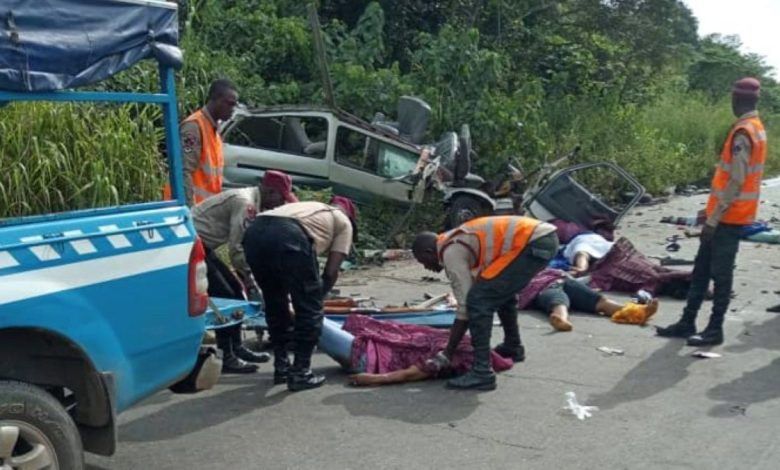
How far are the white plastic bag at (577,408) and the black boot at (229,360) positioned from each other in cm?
219

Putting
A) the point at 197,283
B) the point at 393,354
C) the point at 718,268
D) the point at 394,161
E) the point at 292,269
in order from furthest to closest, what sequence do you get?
the point at 394,161
the point at 718,268
the point at 393,354
the point at 292,269
the point at 197,283

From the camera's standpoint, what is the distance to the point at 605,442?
220 inches

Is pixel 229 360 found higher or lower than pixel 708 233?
lower

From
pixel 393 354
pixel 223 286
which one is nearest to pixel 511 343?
pixel 393 354

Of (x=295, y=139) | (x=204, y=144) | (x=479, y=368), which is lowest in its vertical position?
(x=479, y=368)

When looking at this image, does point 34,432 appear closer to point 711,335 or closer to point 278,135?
point 711,335

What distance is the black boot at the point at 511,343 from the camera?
7.23 meters

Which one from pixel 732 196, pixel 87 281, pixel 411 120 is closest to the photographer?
pixel 87 281

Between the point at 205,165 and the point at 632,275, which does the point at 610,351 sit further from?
the point at 205,165

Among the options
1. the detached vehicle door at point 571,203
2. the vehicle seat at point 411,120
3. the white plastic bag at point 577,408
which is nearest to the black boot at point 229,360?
the white plastic bag at point 577,408

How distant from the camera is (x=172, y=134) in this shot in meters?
4.63

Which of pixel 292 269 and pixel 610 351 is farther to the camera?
pixel 610 351

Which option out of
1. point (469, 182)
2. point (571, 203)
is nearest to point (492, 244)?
point (571, 203)

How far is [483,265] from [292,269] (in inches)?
50.1
